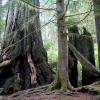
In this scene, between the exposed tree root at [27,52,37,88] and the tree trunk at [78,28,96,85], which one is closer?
the exposed tree root at [27,52,37,88]

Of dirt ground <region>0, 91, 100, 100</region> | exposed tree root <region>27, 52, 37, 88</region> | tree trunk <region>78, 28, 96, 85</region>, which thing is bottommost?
dirt ground <region>0, 91, 100, 100</region>

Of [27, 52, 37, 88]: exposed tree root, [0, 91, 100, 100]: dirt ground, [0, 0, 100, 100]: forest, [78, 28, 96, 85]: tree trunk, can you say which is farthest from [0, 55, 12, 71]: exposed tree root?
[78, 28, 96, 85]: tree trunk

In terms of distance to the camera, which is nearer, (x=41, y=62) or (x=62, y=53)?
(x=62, y=53)

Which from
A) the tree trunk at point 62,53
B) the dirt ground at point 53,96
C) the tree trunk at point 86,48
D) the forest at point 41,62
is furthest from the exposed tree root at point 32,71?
the tree trunk at point 86,48

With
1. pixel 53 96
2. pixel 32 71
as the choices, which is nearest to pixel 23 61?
pixel 32 71

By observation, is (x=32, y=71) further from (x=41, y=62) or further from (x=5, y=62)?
(x=5, y=62)

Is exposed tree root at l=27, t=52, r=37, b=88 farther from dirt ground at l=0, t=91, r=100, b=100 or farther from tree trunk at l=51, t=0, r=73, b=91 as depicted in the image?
tree trunk at l=51, t=0, r=73, b=91

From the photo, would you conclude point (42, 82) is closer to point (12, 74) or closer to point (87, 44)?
point (12, 74)

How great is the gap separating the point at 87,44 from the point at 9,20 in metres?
4.06

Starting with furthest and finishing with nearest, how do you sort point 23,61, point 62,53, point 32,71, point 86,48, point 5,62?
point 86,48 → point 23,61 → point 5,62 → point 32,71 → point 62,53

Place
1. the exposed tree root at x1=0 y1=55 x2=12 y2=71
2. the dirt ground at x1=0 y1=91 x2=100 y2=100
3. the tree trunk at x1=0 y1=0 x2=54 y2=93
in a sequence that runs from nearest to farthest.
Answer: the dirt ground at x1=0 y1=91 x2=100 y2=100, the tree trunk at x1=0 y1=0 x2=54 y2=93, the exposed tree root at x1=0 y1=55 x2=12 y2=71

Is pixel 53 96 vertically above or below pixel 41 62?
below

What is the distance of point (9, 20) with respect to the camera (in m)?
7.54

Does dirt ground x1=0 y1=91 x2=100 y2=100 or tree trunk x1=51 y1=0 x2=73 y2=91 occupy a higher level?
tree trunk x1=51 y1=0 x2=73 y2=91
